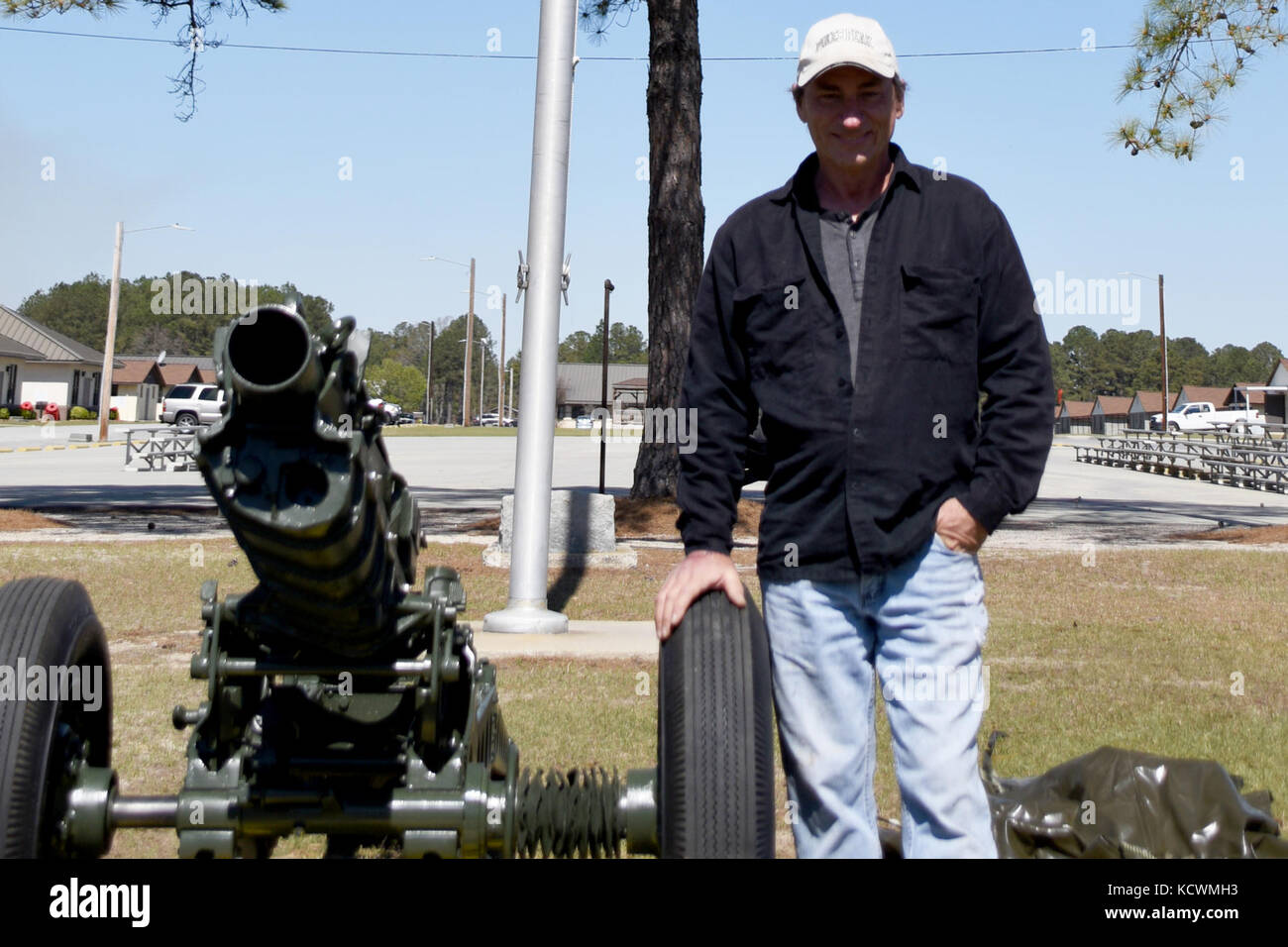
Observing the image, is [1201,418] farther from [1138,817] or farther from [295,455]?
[295,455]

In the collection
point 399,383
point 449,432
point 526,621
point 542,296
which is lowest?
point 526,621

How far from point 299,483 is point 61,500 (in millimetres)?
17027

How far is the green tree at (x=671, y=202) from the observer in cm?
1488

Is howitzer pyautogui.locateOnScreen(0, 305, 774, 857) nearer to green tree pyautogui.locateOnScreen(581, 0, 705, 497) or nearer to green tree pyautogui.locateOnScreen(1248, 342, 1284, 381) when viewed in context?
green tree pyautogui.locateOnScreen(581, 0, 705, 497)

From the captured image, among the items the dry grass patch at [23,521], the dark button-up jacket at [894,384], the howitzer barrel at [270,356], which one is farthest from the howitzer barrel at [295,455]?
the dry grass patch at [23,521]

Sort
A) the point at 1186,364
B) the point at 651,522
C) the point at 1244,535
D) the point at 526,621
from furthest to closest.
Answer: the point at 1186,364 → the point at 1244,535 → the point at 651,522 → the point at 526,621

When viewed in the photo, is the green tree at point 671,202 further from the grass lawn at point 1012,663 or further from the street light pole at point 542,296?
the street light pole at point 542,296

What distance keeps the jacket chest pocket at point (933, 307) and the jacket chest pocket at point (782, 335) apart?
0.19 m

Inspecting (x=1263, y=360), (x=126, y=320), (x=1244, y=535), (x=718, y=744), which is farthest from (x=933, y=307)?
(x=1263, y=360)

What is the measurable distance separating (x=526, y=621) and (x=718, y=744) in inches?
234

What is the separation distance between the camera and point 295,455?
245cm

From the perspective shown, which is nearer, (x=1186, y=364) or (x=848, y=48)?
(x=848, y=48)

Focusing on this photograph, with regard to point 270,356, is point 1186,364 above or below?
above

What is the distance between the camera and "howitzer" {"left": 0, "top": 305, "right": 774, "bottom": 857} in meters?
2.44
